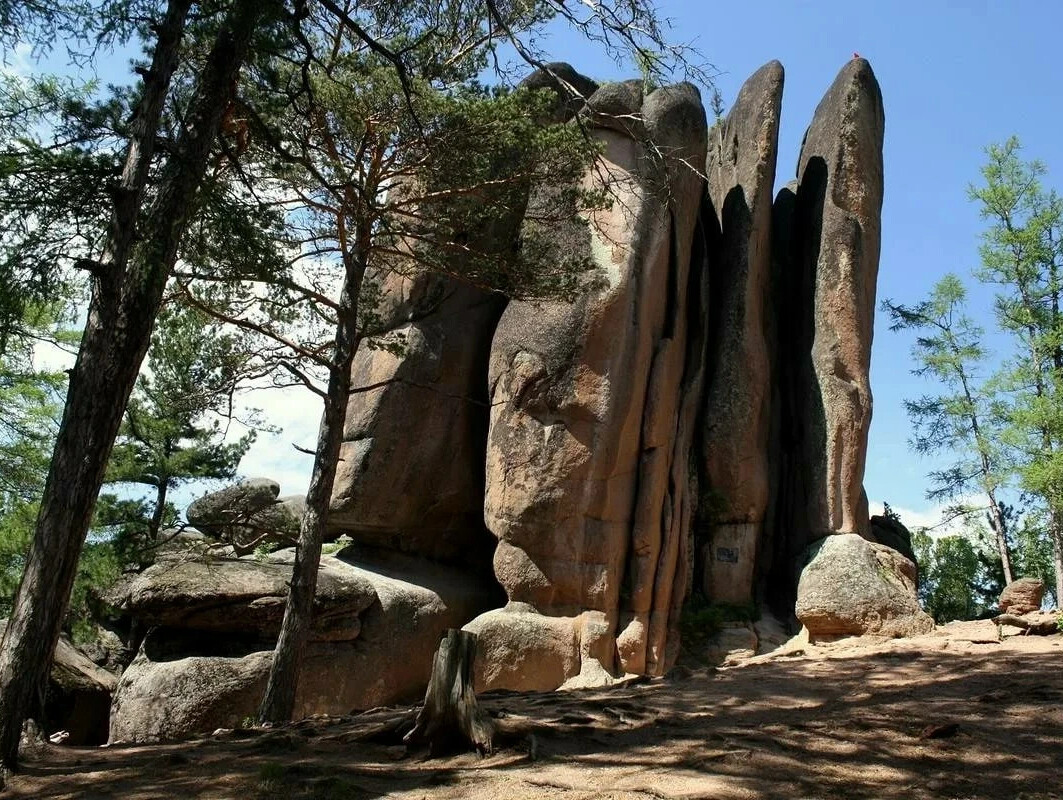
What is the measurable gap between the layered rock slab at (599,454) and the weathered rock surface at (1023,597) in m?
5.07

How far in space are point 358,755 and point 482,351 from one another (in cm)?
1080

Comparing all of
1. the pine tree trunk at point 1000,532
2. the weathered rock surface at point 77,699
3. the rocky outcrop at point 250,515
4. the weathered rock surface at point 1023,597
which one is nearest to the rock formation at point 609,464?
the rocky outcrop at point 250,515

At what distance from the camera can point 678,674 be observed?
→ 8.99 metres

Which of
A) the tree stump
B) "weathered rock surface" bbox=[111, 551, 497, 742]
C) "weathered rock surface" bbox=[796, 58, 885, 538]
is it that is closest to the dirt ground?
the tree stump

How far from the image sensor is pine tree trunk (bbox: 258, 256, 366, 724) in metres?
9.26

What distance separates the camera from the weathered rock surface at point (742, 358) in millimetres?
16000

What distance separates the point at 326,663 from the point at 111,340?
756 cm

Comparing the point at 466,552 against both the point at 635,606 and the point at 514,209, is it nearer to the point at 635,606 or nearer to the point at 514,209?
the point at 635,606

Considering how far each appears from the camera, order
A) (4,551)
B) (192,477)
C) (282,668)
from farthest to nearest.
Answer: (192,477) → (4,551) → (282,668)

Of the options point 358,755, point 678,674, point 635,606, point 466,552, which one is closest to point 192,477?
point 466,552

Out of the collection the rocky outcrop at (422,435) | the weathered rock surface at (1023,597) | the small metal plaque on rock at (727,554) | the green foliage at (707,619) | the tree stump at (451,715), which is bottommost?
the tree stump at (451,715)

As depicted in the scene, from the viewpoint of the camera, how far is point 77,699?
12.3 meters

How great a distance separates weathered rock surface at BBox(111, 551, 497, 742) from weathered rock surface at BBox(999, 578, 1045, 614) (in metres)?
7.70

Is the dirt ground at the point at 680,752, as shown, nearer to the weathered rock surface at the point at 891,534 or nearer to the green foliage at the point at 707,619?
the green foliage at the point at 707,619
